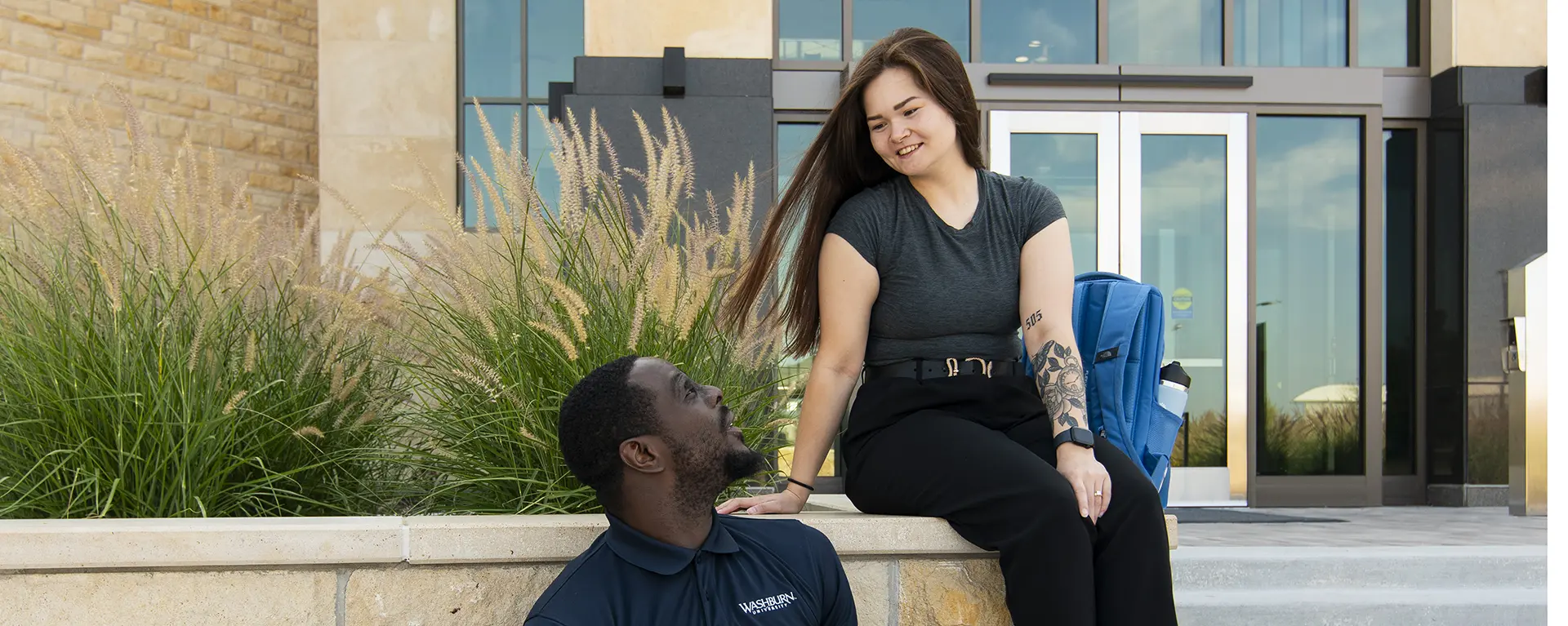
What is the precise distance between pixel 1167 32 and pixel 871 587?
22.4 ft

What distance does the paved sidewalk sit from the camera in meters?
5.35

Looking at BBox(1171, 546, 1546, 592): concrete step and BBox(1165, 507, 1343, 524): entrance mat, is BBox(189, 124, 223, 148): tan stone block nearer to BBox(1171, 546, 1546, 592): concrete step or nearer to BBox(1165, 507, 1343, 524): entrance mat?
BBox(1165, 507, 1343, 524): entrance mat

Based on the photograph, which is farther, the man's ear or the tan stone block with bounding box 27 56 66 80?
the tan stone block with bounding box 27 56 66 80

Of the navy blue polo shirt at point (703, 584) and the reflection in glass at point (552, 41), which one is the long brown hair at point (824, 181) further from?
the reflection in glass at point (552, 41)

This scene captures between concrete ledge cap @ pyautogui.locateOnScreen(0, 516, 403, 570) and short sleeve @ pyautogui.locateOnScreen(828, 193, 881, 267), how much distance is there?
1111 millimetres

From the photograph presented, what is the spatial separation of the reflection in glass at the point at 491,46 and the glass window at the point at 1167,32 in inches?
175

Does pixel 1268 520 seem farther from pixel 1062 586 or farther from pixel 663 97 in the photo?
pixel 1062 586

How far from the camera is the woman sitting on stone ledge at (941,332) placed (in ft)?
6.97

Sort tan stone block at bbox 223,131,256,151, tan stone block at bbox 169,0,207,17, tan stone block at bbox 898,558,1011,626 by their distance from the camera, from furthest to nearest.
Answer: tan stone block at bbox 223,131,256,151 < tan stone block at bbox 169,0,207,17 < tan stone block at bbox 898,558,1011,626

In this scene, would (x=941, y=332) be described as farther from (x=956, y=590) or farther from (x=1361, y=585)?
(x=1361, y=585)

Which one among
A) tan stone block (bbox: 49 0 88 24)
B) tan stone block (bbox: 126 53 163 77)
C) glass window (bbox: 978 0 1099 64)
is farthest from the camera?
tan stone block (bbox: 126 53 163 77)

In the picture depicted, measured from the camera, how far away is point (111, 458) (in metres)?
2.48

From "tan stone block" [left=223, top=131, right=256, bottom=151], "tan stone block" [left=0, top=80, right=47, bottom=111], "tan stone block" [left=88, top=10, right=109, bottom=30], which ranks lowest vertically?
"tan stone block" [left=223, top=131, right=256, bottom=151]

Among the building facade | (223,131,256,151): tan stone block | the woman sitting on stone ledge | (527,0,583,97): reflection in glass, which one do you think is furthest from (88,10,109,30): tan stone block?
the woman sitting on stone ledge
